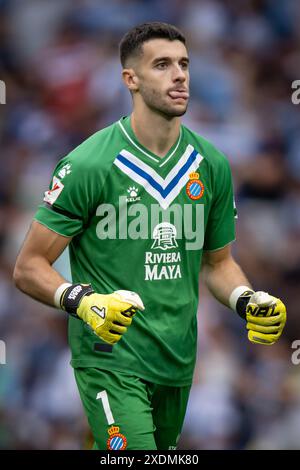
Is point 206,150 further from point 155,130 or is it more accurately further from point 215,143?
point 215,143

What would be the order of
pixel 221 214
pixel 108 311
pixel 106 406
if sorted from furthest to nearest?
pixel 221 214
pixel 106 406
pixel 108 311

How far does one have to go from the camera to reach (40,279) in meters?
4.81

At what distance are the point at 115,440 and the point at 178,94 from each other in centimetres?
171

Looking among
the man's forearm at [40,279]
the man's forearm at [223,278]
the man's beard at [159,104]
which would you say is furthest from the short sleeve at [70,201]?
the man's forearm at [223,278]

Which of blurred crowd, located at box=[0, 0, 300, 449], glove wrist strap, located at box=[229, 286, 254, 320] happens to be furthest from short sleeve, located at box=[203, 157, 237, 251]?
blurred crowd, located at box=[0, 0, 300, 449]

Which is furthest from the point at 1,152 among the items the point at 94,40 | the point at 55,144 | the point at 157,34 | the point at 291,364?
the point at 157,34

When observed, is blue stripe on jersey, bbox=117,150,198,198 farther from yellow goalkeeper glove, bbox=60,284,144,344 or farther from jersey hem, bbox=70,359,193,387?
jersey hem, bbox=70,359,193,387

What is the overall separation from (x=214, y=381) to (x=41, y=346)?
4.72 ft

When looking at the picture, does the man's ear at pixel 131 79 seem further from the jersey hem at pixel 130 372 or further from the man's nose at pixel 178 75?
the jersey hem at pixel 130 372

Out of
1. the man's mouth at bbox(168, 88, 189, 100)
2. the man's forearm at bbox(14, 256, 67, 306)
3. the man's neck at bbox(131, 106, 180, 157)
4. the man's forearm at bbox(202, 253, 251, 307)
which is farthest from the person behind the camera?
the man's forearm at bbox(202, 253, 251, 307)

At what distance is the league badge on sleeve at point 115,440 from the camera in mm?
4684

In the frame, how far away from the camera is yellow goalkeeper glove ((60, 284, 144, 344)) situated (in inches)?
174

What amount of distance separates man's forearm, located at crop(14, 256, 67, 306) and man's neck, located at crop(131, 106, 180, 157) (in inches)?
31.7

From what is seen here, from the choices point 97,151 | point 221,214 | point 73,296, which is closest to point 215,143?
point 221,214
